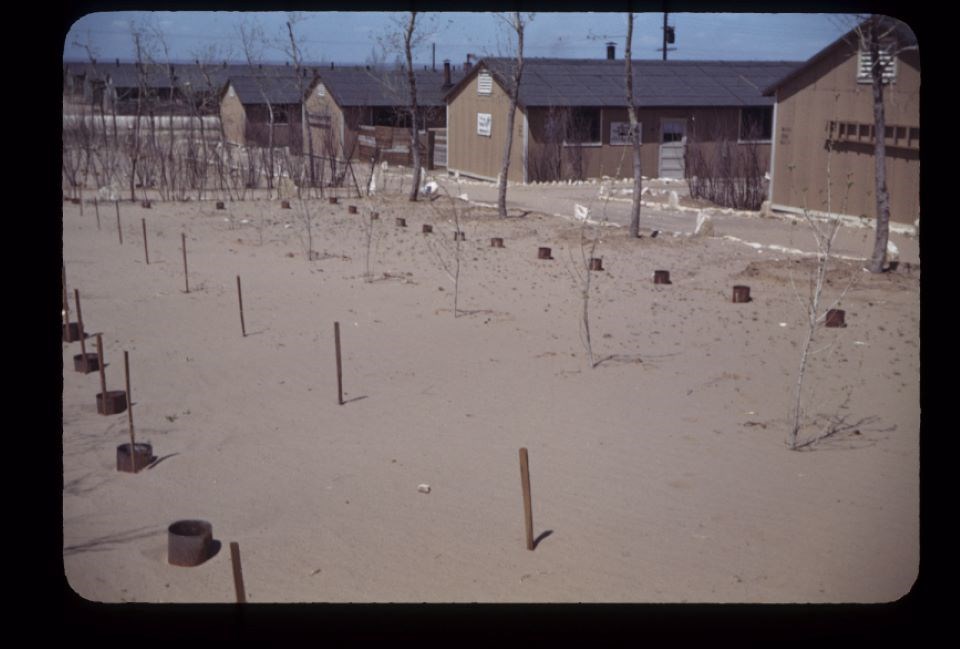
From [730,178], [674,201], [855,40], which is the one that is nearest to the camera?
[855,40]

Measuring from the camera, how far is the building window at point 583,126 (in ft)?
94.5

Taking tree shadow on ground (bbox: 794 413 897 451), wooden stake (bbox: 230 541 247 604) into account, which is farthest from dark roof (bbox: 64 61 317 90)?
wooden stake (bbox: 230 541 247 604)

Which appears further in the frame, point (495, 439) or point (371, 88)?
point (371, 88)

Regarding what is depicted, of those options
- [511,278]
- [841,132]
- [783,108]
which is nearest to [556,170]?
[783,108]

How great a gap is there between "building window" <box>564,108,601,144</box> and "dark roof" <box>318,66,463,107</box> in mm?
8180

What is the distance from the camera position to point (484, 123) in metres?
30.3

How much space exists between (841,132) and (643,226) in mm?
4168

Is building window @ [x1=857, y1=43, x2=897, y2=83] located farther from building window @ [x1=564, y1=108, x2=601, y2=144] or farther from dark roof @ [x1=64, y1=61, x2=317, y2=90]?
dark roof @ [x1=64, y1=61, x2=317, y2=90]

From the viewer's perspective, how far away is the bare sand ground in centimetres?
527

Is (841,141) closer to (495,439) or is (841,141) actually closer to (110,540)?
(495,439)

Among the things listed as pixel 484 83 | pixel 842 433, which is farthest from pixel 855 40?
pixel 484 83

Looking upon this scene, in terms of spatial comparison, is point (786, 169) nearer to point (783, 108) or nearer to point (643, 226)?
point (783, 108)

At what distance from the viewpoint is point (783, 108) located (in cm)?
2083

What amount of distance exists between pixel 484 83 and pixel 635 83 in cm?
456
